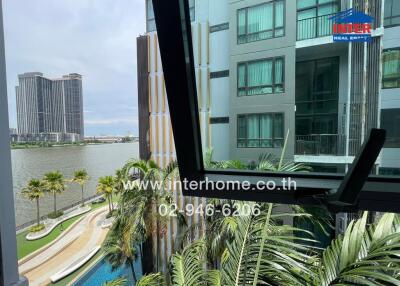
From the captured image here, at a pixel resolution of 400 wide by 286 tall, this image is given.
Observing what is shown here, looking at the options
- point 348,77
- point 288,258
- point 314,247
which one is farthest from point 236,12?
point 314,247

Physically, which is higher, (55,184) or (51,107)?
(51,107)

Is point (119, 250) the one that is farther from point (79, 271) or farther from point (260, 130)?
point (260, 130)

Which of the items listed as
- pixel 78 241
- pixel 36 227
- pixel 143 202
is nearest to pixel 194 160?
pixel 143 202

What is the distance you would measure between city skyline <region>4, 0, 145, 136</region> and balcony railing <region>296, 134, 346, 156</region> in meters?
0.91

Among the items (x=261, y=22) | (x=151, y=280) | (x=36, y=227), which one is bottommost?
(x=36, y=227)

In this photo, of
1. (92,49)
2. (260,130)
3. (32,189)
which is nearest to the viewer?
(260,130)

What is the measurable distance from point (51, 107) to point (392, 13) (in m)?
1.89

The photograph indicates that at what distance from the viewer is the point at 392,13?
0.73m

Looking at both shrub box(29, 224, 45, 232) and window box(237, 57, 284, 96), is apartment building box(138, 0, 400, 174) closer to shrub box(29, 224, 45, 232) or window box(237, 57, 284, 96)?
window box(237, 57, 284, 96)

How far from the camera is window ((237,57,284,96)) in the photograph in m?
0.96

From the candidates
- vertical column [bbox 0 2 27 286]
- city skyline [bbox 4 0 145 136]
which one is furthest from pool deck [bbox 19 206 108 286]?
vertical column [bbox 0 2 27 286]

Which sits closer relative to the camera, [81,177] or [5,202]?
[5,202]

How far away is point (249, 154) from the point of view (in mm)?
1095

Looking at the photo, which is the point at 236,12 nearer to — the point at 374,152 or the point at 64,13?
the point at 374,152
